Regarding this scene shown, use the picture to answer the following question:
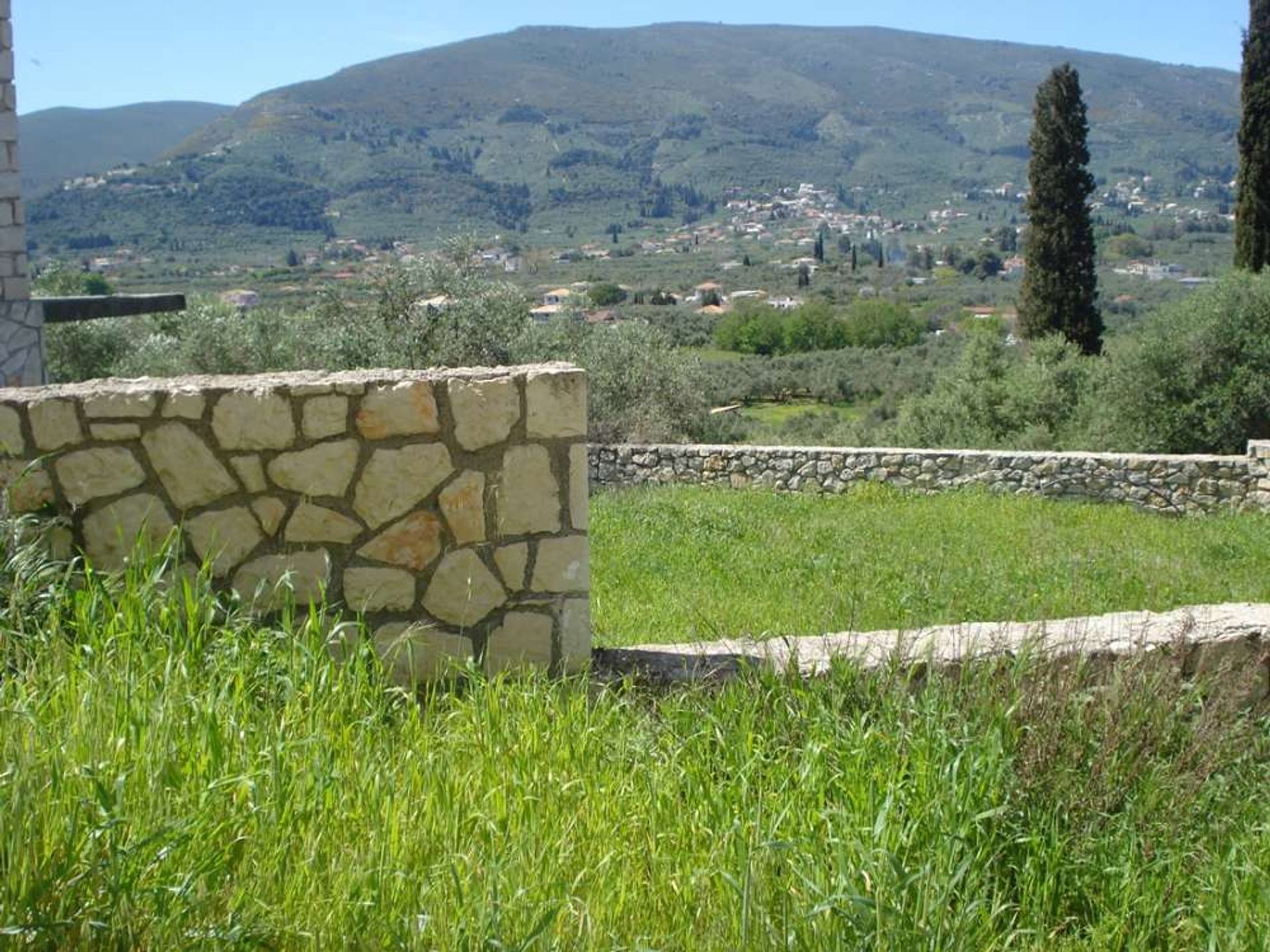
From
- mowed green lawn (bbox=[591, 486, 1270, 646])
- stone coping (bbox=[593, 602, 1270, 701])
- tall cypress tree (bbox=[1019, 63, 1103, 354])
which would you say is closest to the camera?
stone coping (bbox=[593, 602, 1270, 701])

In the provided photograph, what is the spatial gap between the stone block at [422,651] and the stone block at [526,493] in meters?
0.46

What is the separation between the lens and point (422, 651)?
15.5ft

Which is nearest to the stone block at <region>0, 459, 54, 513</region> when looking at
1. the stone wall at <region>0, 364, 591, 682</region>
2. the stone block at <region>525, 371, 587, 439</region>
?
the stone wall at <region>0, 364, 591, 682</region>

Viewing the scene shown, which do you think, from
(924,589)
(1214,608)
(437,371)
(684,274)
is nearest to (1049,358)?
(924,589)

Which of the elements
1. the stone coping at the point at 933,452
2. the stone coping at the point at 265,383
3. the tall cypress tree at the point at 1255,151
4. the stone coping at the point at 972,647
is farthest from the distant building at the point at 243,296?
the stone coping at the point at 972,647

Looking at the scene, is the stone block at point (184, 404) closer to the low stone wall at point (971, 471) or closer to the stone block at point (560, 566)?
the stone block at point (560, 566)

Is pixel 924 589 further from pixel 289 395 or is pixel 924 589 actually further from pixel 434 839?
pixel 434 839

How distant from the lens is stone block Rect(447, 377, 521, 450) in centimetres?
470

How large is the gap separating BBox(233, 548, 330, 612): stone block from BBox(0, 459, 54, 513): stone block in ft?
2.49

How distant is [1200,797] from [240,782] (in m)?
2.77

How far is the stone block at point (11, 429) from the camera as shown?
4602 millimetres

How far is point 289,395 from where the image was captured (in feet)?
15.3

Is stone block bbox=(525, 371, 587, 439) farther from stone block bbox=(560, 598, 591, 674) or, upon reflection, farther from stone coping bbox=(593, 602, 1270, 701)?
stone coping bbox=(593, 602, 1270, 701)

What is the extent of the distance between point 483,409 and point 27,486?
172 cm
